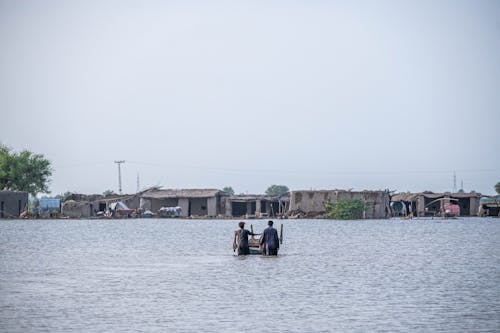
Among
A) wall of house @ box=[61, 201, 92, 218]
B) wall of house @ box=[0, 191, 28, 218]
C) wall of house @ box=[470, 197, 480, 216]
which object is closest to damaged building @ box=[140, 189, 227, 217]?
wall of house @ box=[61, 201, 92, 218]

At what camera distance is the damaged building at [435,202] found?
255 feet

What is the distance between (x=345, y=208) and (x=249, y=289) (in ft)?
163

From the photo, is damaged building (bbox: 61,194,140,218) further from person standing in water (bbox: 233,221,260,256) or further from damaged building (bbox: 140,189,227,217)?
person standing in water (bbox: 233,221,260,256)

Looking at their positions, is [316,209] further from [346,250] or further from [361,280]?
[361,280]

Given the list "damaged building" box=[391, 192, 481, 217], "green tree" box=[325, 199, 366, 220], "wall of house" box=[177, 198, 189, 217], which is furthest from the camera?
"damaged building" box=[391, 192, 481, 217]

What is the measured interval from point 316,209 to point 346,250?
34.4m

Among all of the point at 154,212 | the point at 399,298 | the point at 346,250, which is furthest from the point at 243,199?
the point at 399,298

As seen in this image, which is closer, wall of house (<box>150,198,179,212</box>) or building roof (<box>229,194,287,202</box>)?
building roof (<box>229,194,287,202</box>)

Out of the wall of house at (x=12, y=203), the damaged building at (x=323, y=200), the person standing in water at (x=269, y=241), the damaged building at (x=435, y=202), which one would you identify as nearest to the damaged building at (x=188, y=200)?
the damaged building at (x=323, y=200)

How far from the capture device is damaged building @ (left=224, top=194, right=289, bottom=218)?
76312 mm

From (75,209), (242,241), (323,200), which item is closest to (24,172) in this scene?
(75,209)

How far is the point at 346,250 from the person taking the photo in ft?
128

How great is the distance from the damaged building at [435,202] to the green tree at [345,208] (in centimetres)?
753

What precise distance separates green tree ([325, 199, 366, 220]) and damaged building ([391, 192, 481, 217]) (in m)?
7.53
